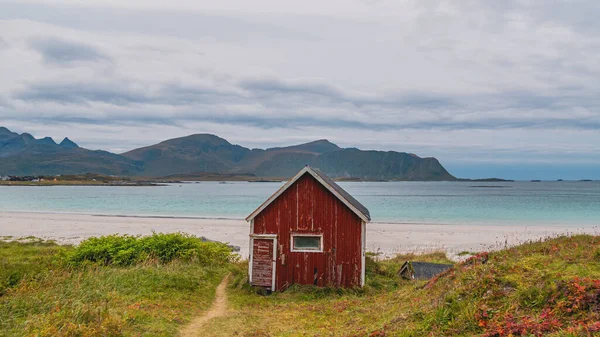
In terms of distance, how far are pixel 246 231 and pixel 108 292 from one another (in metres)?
34.8

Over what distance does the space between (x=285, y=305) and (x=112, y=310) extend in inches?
248

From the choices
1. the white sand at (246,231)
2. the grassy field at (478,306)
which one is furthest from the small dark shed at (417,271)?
the white sand at (246,231)

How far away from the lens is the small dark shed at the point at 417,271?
2128 cm

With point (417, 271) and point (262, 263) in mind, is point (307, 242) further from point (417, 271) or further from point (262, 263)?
point (417, 271)

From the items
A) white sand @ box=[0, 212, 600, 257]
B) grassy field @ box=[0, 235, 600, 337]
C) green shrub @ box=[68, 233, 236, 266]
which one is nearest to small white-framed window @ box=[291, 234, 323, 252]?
grassy field @ box=[0, 235, 600, 337]

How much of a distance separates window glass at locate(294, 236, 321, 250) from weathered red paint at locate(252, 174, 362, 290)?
260mm

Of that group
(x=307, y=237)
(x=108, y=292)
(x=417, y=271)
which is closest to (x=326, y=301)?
(x=307, y=237)

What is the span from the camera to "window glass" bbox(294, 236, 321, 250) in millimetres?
18922

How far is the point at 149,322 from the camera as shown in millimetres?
12336

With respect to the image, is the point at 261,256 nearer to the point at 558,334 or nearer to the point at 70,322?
the point at 70,322

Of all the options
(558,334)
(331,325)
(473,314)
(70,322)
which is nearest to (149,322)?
(70,322)

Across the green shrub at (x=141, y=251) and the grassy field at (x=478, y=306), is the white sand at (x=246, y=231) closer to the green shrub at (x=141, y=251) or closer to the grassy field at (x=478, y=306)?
the green shrub at (x=141, y=251)

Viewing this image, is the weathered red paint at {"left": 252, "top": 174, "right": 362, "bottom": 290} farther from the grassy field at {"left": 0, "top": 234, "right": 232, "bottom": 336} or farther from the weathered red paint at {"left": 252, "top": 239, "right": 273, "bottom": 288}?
the grassy field at {"left": 0, "top": 234, "right": 232, "bottom": 336}

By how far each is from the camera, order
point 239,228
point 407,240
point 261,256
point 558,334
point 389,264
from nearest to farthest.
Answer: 1. point 558,334
2. point 261,256
3. point 389,264
4. point 407,240
5. point 239,228
